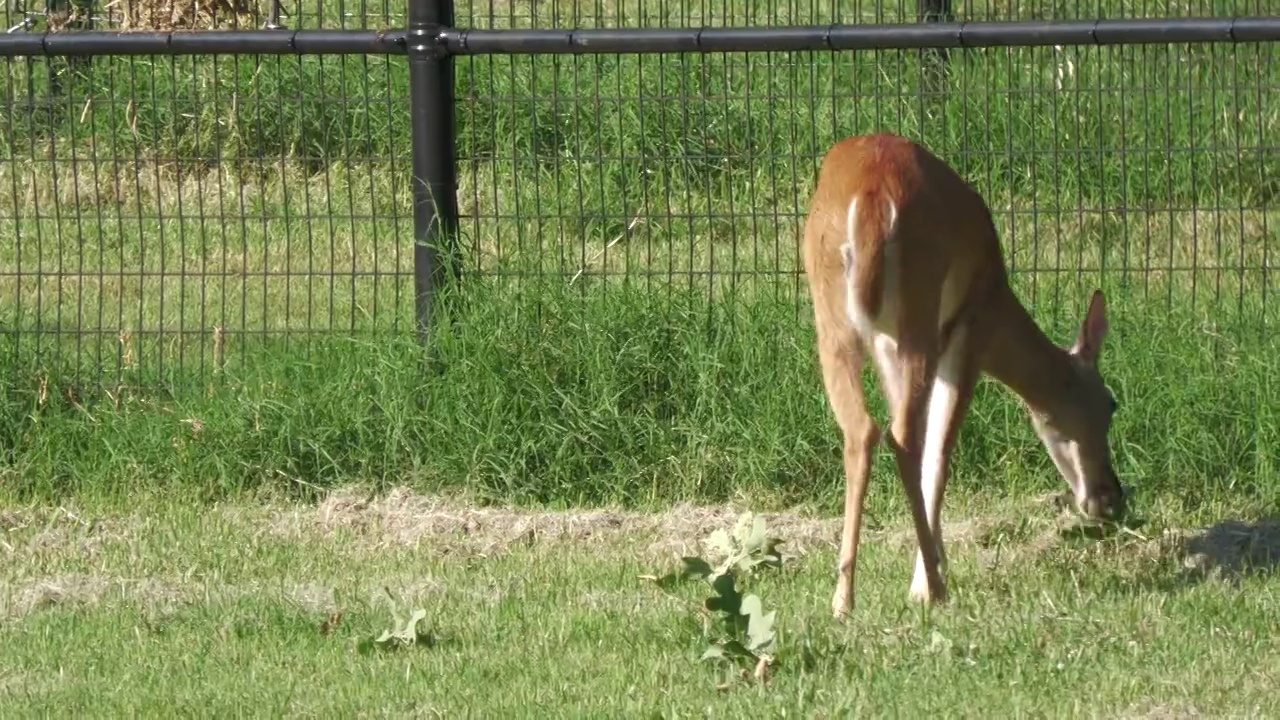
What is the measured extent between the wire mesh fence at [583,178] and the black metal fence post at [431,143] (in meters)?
0.12

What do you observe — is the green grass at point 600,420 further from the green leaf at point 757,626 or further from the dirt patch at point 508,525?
the green leaf at point 757,626

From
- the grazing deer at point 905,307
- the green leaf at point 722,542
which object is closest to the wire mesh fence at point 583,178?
the grazing deer at point 905,307

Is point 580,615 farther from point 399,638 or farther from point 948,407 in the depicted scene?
point 948,407

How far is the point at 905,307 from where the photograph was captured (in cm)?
584

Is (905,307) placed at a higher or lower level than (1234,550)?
higher

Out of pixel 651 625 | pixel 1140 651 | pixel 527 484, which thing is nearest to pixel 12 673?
pixel 651 625

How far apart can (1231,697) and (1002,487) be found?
2.51m

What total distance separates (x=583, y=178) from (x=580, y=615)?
3.56m

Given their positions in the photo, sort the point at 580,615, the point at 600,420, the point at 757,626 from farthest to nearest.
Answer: the point at 600,420
the point at 580,615
the point at 757,626

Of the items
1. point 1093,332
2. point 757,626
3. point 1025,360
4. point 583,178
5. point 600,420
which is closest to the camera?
point 757,626

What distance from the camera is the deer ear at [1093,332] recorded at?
682 cm

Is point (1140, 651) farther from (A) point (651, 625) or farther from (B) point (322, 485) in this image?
(B) point (322, 485)

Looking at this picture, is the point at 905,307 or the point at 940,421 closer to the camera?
the point at 905,307

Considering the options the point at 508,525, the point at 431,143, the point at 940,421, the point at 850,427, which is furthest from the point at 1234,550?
the point at 431,143
